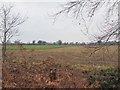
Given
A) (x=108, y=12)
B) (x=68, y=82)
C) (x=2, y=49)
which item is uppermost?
(x=108, y=12)

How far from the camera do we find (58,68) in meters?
12.3

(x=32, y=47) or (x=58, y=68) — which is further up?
(x=32, y=47)

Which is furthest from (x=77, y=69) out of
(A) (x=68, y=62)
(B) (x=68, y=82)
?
(B) (x=68, y=82)

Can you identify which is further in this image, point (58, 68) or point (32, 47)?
point (32, 47)

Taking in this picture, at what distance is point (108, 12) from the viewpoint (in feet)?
31.0

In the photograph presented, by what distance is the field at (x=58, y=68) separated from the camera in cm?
1080

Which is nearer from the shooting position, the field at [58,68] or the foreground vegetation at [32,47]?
the field at [58,68]

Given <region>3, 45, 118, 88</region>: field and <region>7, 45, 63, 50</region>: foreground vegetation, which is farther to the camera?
<region>7, 45, 63, 50</region>: foreground vegetation

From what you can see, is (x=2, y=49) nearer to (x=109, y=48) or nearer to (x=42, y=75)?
(x=42, y=75)

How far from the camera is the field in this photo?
10.8 meters

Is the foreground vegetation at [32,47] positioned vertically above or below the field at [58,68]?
above

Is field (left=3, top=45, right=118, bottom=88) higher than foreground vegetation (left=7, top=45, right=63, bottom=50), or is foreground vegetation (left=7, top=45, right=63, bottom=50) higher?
foreground vegetation (left=7, top=45, right=63, bottom=50)

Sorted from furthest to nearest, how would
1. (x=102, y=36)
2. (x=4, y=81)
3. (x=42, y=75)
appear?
(x=42, y=75), (x=4, y=81), (x=102, y=36)

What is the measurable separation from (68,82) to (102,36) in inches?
94.7
